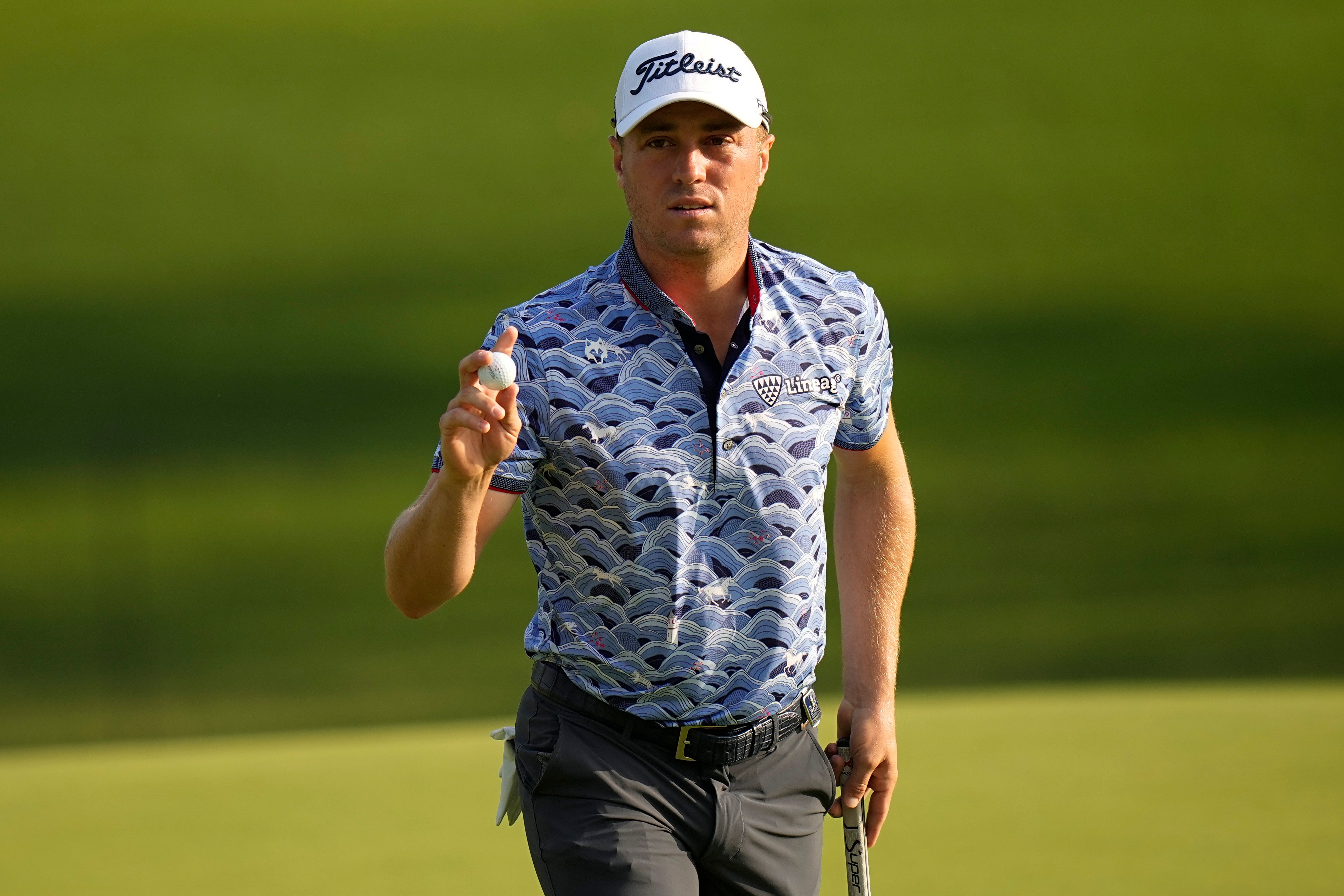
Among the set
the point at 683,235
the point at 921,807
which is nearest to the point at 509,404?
the point at 683,235

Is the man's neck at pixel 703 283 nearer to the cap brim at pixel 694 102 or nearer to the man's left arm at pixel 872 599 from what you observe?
the cap brim at pixel 694 102

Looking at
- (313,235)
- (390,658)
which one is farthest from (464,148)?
(390,658)

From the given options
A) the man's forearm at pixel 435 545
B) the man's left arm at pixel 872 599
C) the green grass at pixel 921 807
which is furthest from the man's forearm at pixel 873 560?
the green grass at pixel 921 807

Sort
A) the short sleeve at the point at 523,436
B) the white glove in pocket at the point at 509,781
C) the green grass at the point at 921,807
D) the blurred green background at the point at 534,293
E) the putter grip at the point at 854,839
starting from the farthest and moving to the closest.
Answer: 1. the blurred green background at the point at 534,293
2. the green grass at the point at 921,807
3. the putter grip at the point at 854,839
4. the white glove in pocket at the point at 509,781
5. the short sleeve at the point at 523,436

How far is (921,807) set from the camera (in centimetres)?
357

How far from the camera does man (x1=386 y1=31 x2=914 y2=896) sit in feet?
5.76

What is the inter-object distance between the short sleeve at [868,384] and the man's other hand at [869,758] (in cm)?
37

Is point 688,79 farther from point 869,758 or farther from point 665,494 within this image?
point 869,758

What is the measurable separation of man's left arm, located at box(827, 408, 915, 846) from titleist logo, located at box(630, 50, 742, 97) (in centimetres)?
53

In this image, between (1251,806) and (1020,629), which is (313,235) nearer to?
(1020,629)

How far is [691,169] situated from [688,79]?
0.11 metres

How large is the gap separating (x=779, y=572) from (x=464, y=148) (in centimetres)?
307

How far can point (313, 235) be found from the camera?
4484 mm

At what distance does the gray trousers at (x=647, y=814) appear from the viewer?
1750 millimetres
